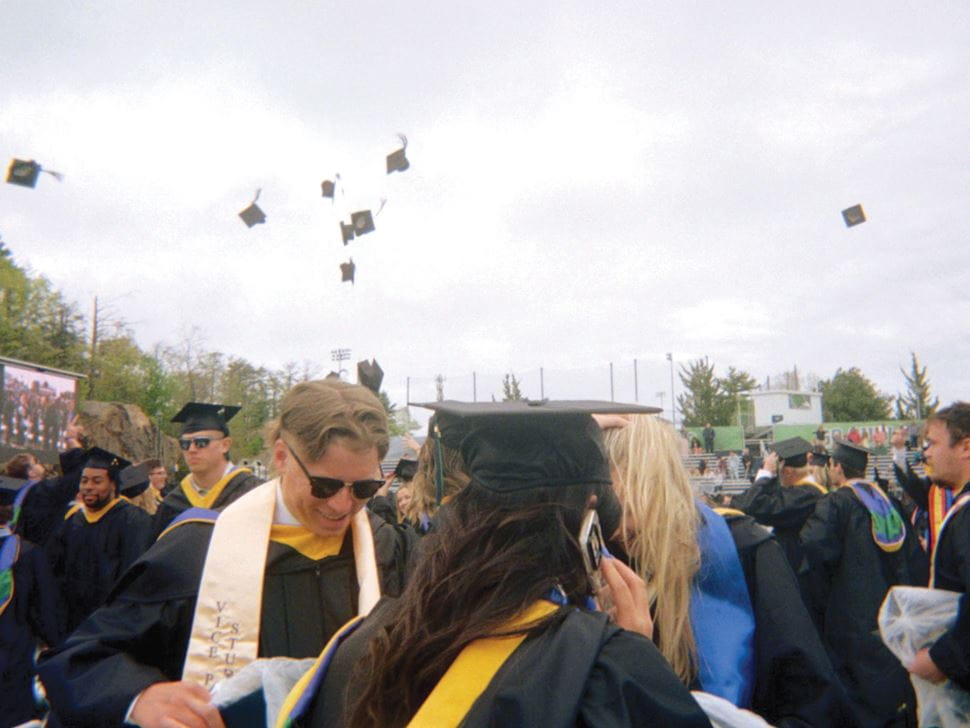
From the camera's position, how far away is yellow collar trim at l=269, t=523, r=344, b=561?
2.60 metres

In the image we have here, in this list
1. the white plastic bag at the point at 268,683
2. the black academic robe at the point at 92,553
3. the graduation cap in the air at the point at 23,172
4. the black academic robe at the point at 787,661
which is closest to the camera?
the white plastic bag at the point at 268,683

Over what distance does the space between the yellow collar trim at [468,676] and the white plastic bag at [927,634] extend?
2.77 metres

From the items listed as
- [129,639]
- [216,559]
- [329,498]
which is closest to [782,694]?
[329,498]

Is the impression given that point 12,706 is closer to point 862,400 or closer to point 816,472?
point 816,472

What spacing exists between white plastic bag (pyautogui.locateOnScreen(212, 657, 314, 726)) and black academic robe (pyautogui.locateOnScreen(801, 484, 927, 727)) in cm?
481

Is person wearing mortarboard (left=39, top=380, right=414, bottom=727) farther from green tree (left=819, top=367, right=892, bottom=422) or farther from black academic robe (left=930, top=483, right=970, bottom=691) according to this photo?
green tree (left=819, top=367, right=892, bottom=422)

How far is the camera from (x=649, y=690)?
47.7 inches

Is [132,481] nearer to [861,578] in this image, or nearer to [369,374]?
[369,374]

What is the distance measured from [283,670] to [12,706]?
417 cm

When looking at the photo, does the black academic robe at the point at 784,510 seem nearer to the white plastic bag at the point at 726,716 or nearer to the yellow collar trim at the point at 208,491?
the yellow collar trim at the point at 208,491

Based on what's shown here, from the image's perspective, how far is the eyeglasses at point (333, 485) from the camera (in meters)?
2.52

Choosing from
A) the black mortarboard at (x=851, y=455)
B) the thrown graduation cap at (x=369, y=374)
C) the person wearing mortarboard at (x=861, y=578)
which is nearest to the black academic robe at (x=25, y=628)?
the thrown graduation cap at (x=369, y=374)

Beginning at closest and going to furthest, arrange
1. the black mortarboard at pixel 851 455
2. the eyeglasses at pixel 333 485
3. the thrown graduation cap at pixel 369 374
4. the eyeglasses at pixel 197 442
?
the eyeglasses at pixel 333 485 → the thrown graduation cap at pixel 369 374 → the eyeglasses at pixel 197 442 → the black mortarboard at pixel 851 455

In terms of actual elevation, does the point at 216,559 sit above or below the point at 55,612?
above
